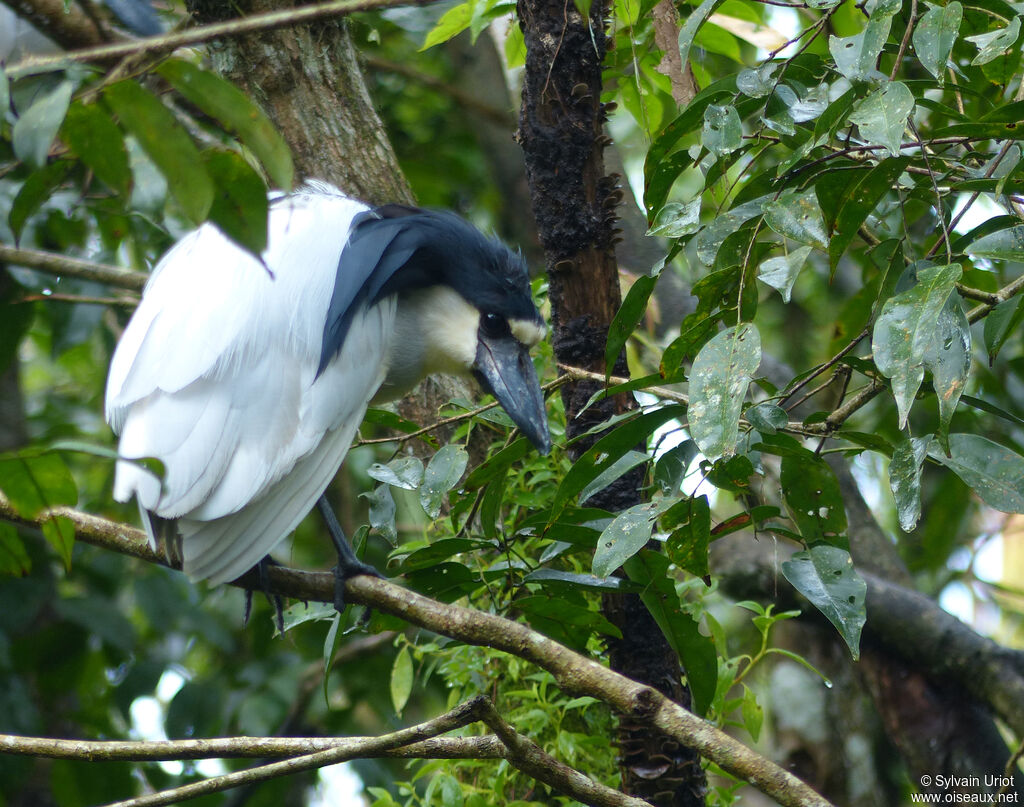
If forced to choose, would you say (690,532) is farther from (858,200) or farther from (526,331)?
(526,331)

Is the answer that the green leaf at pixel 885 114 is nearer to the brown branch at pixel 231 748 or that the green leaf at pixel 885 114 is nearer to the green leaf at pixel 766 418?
the green leaf at pixel 766 418

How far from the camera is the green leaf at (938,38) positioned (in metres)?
1.16

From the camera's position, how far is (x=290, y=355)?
1722 mm

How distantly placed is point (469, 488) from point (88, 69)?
834 millimetres

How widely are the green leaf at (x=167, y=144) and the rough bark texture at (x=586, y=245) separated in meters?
0.94

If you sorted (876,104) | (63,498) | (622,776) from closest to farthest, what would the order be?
(63,498) → (876,104) → (622,776)

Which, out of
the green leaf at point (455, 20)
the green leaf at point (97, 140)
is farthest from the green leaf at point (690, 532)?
the green leaf at point (455, 20)

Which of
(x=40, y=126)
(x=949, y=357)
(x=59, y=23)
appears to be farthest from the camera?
(x=59, y=23)

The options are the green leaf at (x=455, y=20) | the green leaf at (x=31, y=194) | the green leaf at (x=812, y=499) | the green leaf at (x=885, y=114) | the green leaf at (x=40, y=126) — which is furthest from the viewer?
the green leaf at (x=455, y=20)

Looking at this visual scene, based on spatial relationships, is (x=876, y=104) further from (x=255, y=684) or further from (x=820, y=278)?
(x=820, y=278)

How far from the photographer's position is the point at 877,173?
120 cm

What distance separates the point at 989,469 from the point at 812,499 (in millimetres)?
290

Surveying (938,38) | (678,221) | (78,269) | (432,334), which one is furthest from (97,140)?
(78,269)

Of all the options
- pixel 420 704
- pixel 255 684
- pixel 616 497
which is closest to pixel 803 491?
pixel 616 497
